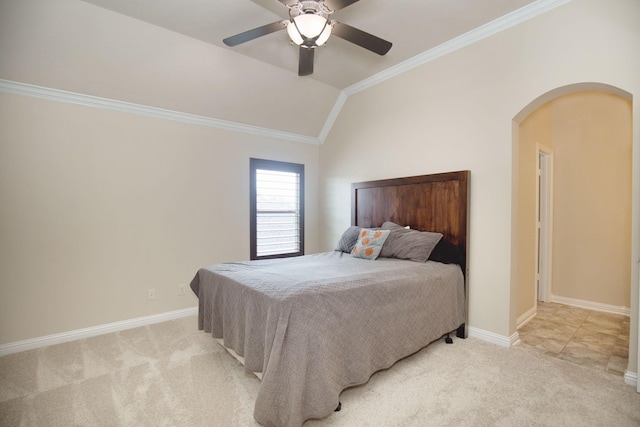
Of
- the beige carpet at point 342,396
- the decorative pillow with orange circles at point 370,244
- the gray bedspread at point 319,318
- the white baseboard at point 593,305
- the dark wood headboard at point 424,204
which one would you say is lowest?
the beige carpet at point 342,396

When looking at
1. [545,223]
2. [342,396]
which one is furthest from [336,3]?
[545,223]

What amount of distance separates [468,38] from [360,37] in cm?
141

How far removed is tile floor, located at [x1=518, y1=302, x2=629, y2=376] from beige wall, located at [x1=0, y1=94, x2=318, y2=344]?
352 cm

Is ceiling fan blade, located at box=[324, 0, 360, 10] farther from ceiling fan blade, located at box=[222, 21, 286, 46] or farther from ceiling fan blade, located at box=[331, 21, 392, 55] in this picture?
ceiling fan blade, located at box=[222, 21, 286, 46]

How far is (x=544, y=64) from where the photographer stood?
247cm

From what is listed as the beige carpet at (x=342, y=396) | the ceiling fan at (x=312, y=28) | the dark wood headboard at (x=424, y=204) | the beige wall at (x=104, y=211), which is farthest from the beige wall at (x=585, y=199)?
the beige wall at (x=104, y=211)

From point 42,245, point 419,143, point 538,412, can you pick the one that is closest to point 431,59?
point 419,143

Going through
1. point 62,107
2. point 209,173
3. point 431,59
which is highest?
point 431,59

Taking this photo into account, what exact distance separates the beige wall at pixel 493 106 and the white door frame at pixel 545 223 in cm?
168

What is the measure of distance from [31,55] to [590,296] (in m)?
6.59

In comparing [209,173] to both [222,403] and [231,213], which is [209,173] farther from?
[222,403]

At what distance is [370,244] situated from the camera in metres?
3.14

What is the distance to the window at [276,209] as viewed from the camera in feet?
13.6

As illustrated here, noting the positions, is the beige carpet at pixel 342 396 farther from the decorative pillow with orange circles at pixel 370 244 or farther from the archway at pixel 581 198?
the archway at pixel 581 198
